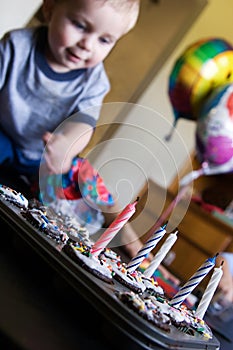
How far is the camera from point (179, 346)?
1.34 feet

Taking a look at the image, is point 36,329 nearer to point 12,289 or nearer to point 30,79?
point 12,289

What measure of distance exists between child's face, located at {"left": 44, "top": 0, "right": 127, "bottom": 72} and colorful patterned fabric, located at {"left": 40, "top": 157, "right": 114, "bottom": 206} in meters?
0.28

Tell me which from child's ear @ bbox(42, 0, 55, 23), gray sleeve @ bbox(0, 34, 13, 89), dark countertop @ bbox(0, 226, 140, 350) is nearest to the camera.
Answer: dark countertop @ bbox(0, 226, 140, 350)

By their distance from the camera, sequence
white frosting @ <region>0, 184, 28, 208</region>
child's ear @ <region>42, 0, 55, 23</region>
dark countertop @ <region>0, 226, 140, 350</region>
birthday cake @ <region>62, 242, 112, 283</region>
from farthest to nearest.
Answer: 1. child's ear @ <region>42, 0, 55, 23</region>
2. white frosting @ <region>0, 184, 28, 208</region>
3. birthday cake @ <region>62, 242, 112, 283</region>
4. dark countertop @ <region>0, 226, 140, 350</region>

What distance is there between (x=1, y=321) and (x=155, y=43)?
196 cm

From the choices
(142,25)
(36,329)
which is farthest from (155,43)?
(36,329)

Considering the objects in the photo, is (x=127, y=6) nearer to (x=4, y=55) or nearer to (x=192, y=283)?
(x=4, y=55)

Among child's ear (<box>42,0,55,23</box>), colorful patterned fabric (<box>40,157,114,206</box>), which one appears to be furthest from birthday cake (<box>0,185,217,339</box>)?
child's ear (<box>42,0,55,23</box>)

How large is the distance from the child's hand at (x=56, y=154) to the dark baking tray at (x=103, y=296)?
1.32ft

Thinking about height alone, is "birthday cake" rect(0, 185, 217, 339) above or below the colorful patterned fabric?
above

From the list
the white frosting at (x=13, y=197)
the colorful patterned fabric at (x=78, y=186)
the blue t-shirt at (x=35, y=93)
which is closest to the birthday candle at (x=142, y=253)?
the white frosting at (x=13, y=197)

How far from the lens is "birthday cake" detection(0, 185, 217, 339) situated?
16.1 inches

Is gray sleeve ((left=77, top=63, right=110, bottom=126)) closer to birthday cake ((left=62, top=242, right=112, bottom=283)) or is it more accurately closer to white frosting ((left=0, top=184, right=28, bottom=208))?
white frosting ((left=0, top=184, right=28, bottom=208))

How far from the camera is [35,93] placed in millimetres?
1057
